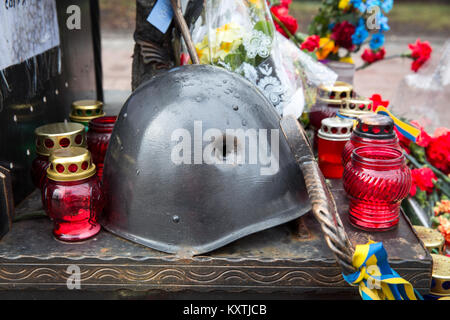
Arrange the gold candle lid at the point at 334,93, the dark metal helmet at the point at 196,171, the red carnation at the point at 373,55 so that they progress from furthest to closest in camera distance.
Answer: the red carnation at the point at 373,55 → the gold candle lid at the point at 334,93 → the dark metal helmet at the point at 196,171

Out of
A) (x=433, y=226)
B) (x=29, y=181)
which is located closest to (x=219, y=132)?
(x=29, y=181)

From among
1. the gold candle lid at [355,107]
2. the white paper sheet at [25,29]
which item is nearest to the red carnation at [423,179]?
the gold candle lid at [355,107]

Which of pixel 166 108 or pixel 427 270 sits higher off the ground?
pixel 166 108

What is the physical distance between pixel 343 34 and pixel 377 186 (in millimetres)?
1257

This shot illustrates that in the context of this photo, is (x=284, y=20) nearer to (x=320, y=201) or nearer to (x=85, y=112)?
(x=85, y=112)

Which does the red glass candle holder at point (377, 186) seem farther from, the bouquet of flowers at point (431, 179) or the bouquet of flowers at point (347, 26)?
the bouquet of flowers at point (347, 26)

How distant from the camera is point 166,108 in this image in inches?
40.0

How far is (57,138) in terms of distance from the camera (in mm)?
1196

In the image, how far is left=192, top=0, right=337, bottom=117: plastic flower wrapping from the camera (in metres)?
1.42

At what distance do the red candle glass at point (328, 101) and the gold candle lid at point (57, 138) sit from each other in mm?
820

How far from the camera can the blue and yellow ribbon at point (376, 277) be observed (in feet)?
2.79

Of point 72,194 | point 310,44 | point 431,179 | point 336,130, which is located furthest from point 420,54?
point 72,194
